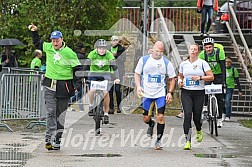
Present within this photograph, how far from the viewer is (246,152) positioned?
13.1 meters

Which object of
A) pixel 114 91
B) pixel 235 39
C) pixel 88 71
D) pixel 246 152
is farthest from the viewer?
pixel 235 39

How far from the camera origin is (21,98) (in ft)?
53.6

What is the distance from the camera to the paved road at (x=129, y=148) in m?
11.5

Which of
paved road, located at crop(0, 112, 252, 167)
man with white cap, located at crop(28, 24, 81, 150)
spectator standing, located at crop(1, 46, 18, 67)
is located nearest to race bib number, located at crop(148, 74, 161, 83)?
paved road, located at crop(0, 112, 252, 167)

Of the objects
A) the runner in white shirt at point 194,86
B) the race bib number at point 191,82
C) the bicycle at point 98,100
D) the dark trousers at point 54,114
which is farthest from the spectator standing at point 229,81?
the dark trousers at point 54,114

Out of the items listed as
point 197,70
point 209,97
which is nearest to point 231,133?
point 209,97

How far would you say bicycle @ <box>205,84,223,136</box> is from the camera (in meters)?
15.6

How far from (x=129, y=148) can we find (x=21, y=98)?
13.3 ft

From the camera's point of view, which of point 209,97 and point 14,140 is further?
point 209,97

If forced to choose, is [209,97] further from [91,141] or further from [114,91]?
[114,91]

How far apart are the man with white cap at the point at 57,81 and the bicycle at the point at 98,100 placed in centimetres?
203

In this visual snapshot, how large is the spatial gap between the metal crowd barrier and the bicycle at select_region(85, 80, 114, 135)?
168cm

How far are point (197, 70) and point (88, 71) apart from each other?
2.83m

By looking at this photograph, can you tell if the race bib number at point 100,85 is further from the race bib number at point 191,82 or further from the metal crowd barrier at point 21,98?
the race bib number at point 191,82
